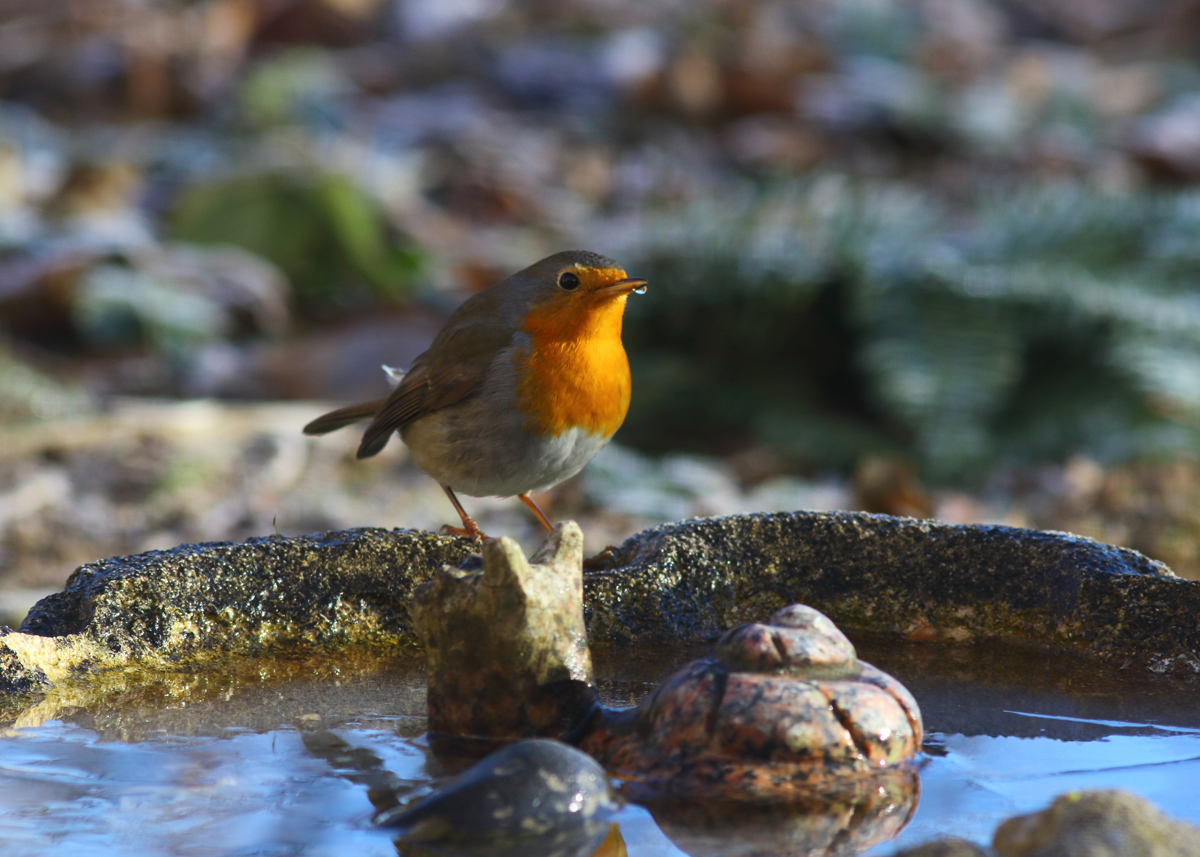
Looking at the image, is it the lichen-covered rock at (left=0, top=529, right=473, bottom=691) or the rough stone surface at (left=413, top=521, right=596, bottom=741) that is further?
the lichen-covered rock at (left=0, top=529, right=473, bottom=691)

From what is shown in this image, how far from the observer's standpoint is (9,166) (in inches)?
360

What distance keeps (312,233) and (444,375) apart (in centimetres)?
524

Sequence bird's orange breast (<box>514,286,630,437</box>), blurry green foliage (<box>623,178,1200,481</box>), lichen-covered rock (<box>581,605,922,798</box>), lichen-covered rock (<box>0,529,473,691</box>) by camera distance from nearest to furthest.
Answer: lichen-covered rock (<box>581,605,922,798</box>), lichen-covered rock (<box>0,529,473,691</box>), bird's orange breast (<box>514,286,630,437</box>), blurry green foliage (<box>623,178,1200,481</box>)

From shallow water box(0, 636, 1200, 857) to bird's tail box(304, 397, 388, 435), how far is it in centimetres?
139

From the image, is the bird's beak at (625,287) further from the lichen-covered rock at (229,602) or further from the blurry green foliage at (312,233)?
the blurry green foliage at (312,233)

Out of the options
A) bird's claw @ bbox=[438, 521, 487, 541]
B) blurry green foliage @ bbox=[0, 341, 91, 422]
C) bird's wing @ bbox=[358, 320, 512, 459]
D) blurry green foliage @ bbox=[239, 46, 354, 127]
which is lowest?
blurry green foliage @ bbox=[0, 341, 91, 422]

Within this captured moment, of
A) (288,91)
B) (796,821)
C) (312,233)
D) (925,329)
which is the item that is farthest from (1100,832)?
(288,91)

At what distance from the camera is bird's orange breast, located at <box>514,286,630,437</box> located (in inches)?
116

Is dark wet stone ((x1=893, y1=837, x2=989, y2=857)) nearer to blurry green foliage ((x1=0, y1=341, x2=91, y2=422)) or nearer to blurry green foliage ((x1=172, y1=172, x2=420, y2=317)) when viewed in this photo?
blurry green foliage ((x1=0, y1=341, x2=91, y2=422))

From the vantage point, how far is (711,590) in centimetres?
247

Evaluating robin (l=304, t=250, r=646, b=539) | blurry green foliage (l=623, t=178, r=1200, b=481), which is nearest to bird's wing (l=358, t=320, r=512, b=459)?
robin (l=304, t=250, r=646, b=539)

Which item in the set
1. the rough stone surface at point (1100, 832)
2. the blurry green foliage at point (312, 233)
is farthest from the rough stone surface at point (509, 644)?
the blurry green foliage at point (312, 233)

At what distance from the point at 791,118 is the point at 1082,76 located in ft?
8.49

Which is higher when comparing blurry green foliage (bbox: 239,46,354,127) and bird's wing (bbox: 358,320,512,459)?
blurry green foliage (bbox: 239,46,354,127)
